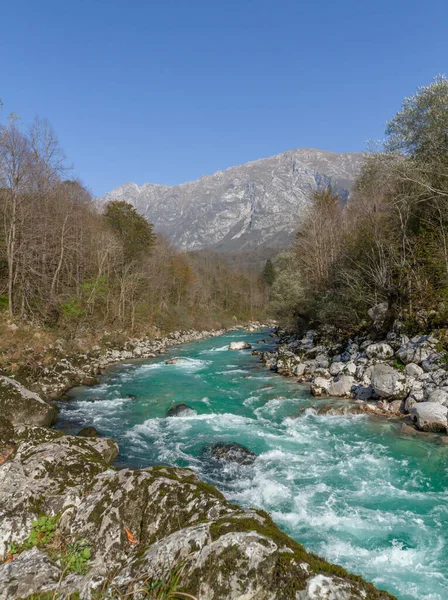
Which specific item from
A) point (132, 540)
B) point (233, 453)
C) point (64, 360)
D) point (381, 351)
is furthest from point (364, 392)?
point (64, 360)

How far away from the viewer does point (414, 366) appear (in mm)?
13102

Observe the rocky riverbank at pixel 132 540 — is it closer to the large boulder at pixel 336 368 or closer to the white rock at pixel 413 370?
the white rock at pixel 413 370

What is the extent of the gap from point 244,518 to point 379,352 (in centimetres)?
1438

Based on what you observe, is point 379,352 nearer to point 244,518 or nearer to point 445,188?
point 445,188

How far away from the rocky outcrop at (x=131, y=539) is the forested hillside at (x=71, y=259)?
18.8 m

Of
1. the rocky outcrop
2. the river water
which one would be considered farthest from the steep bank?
the rocky outcrop

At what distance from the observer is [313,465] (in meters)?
8.66

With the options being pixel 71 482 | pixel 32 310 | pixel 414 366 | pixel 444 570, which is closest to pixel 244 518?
pixel 71 482

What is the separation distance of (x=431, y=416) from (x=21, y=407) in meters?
12.6

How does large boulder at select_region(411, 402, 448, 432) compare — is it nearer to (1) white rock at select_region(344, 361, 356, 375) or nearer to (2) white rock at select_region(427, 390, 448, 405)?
(2) white rock at select_region(427, 390, 448, 405)

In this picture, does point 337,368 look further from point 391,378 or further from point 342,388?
point 391,378

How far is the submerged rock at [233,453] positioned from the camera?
902cm

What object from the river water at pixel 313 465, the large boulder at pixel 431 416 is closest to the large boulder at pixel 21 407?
the river water at pixel 313 465

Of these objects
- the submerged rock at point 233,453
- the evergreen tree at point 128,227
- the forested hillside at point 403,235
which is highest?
the evergreen tree at point 128,227
